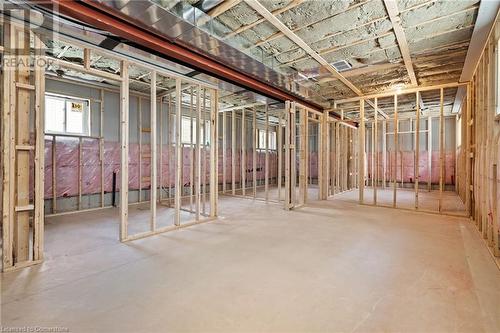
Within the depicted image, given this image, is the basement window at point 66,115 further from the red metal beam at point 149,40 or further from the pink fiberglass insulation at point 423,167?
the pink fiberglass insulation at point 423,167

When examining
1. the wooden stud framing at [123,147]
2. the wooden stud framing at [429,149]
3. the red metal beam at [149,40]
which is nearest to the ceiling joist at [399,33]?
the red metal beam at [149,40]

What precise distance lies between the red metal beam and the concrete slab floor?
244cm

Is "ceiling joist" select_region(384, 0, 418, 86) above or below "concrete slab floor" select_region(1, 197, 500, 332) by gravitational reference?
above

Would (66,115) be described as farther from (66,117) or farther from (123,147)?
(123,147)

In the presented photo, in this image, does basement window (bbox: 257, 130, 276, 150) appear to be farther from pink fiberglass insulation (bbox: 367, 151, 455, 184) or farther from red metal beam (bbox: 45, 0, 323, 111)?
red metal beam (bbox: 45, 0, 323, 111)

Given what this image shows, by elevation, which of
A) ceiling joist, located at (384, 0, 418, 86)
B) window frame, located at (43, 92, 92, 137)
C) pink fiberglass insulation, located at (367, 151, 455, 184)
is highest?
ceiling joist, located at (384, 0, 418, 86)

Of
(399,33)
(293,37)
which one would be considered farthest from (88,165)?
(399,33)

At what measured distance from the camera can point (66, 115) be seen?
505 centimetres

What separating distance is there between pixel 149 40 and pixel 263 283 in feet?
9.47

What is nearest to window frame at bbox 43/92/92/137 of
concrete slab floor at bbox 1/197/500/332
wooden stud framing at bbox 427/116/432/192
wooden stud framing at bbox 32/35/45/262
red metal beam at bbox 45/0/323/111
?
concrete slab floor at bbox 1/197/500/332

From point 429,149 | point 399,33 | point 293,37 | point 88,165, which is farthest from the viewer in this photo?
point 429,149

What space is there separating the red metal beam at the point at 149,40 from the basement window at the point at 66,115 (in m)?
→ 3.34

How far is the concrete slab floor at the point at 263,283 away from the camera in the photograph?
5.22 feet

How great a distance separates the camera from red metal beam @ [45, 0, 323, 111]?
89.0 inches
